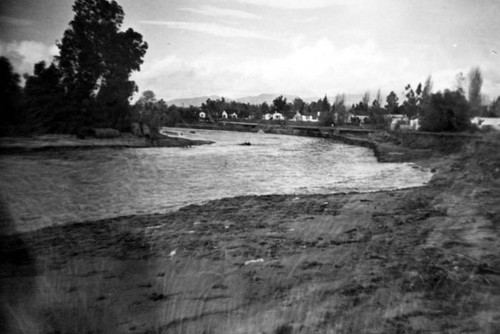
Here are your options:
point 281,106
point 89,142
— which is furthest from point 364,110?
point 89,142

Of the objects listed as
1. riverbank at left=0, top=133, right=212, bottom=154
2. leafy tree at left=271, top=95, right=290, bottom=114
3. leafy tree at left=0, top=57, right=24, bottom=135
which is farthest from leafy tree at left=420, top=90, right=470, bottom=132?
leafy tree at left=271, top=95, right=290, bottom=114

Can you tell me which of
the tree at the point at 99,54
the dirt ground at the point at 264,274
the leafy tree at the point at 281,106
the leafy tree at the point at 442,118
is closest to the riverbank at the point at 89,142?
the tree at the point at 99,54

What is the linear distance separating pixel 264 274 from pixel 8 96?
1.58 meters

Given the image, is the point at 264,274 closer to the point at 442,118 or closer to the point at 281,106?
the point at 442,118

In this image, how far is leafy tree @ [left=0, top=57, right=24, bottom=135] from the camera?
1240 mm

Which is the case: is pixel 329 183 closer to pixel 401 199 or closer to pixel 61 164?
pixel 401 199

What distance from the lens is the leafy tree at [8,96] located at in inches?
48.8

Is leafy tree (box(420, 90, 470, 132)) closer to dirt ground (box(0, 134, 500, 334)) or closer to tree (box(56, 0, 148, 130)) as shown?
dirt ground (box(0, 134, 500, 334))

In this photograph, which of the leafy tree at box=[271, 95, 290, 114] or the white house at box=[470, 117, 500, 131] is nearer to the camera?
the white house at box=[470, 117, 500, 131]

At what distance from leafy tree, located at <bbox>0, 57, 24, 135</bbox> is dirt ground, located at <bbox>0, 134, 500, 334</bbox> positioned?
819mm

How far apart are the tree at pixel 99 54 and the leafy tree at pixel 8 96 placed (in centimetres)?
40

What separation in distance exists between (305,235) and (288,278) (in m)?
0.96

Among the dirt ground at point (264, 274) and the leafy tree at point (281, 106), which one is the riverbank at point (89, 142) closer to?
the dirt ground at point (264, 274)

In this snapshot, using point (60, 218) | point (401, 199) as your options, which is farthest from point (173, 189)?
point (401, 199)
